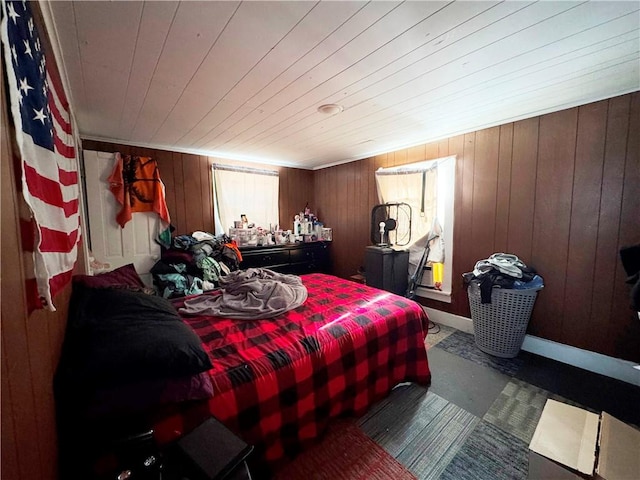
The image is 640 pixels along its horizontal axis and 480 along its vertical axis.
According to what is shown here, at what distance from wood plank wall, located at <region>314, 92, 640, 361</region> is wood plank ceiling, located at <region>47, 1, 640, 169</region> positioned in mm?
233

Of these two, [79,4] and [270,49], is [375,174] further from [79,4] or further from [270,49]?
[79,4]

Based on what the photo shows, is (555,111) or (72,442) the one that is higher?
(555,111)

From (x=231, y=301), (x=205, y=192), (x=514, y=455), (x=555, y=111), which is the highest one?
(x=555, y=111)

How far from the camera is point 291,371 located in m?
1.28

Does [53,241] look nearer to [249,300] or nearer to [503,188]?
[249,300]

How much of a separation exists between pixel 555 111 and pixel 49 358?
11.5 ft

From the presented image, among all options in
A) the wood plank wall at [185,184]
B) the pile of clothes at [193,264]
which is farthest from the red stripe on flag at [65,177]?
the wood plank wall at [185,184]

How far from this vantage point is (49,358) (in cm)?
84

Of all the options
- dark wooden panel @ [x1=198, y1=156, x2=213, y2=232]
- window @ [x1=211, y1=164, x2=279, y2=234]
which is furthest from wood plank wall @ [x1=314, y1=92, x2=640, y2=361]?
dark wooden panel @ [x1=198, y1=156, x2=213, y2=232]

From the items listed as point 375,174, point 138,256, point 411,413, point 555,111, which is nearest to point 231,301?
point 411,413

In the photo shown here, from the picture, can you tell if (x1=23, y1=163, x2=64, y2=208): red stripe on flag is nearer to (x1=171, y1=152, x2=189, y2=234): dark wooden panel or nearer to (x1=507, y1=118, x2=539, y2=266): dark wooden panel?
(x1=171, y1=152, x2=189, y2=234): dark wooden panel

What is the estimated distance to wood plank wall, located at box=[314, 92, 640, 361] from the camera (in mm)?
1898

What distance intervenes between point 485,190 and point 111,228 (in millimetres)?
4068

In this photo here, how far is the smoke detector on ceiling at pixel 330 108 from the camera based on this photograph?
2.03 meters
